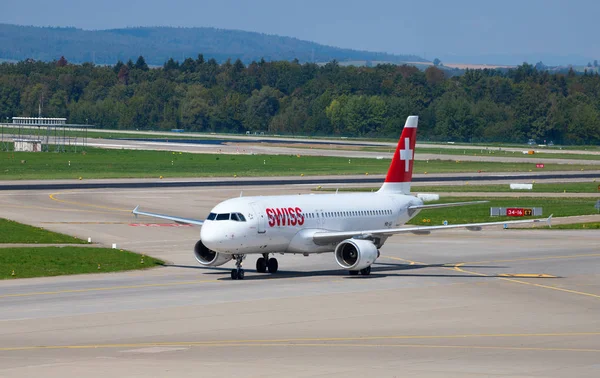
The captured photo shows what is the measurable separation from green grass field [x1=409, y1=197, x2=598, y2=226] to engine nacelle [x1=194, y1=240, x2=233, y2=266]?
94.9 ft

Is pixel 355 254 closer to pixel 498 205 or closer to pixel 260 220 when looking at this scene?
pixel 260 220

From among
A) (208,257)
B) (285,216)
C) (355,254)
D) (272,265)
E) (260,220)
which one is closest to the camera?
(260,220)

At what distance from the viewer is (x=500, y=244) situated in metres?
64.3

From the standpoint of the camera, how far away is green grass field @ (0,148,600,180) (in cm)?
12612

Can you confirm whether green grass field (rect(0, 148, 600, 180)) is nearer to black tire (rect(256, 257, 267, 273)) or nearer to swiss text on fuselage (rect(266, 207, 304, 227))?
black tire (rect(256, 257, 267, 273))

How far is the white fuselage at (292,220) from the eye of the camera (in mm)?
46188

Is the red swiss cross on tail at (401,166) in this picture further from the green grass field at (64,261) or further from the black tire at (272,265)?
the green grass field at (64,261)

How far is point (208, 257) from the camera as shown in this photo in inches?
1919

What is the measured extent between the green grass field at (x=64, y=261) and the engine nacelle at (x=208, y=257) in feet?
15.6

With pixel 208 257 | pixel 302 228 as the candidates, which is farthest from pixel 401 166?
pixel 208 257

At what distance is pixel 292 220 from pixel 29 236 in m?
20.1

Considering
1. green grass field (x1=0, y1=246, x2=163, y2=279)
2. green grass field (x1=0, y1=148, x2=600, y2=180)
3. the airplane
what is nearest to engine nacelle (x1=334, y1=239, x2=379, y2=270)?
the airplane

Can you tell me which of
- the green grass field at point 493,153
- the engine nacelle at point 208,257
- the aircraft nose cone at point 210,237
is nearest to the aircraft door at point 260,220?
the aircraft nose cone at point 210,237

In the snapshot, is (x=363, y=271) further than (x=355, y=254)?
Yes
